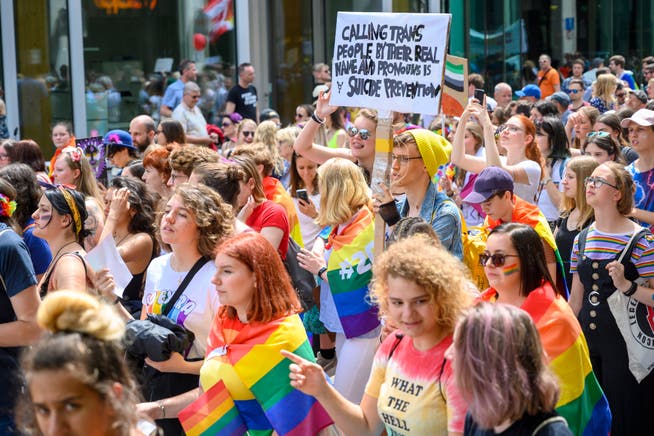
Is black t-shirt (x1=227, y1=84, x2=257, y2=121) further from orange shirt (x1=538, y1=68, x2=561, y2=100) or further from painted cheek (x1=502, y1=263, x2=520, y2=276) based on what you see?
painted cheek (x1=502, y1=263, x2=520, y2=276)

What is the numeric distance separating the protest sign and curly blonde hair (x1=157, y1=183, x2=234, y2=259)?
3.18m

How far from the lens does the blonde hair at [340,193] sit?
6.37 metres

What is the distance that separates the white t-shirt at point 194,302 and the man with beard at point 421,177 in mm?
1347

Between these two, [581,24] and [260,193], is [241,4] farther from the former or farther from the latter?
[581,24]

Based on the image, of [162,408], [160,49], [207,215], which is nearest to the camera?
[162,408]

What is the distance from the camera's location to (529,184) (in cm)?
793

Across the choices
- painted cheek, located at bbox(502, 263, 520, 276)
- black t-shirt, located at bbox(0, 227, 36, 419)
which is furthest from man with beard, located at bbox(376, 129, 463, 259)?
black t-shirt, located at bbox(0, 227, 36, 419)

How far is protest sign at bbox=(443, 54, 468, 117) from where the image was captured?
26.5ft

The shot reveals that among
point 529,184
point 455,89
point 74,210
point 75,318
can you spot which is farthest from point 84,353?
point 455,89

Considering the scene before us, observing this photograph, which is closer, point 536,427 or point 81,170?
point 536,427

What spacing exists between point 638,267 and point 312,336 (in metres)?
2.60

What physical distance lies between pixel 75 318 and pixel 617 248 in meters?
3.95

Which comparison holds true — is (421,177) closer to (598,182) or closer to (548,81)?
(598,182)

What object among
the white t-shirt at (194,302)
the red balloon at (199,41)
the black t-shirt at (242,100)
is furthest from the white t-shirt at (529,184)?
the red balloon at (199,41)
